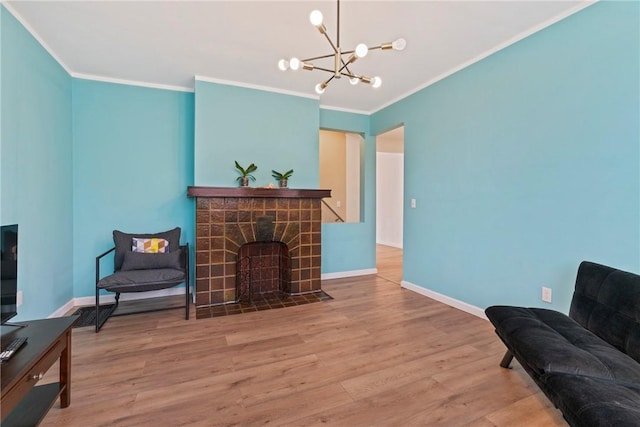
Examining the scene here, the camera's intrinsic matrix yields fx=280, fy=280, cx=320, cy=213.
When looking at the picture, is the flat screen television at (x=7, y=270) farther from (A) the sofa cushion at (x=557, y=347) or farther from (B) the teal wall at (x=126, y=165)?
(A) the sofa cushion at (x=557, y=347)

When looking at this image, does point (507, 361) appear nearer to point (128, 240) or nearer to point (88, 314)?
point (128, 240)

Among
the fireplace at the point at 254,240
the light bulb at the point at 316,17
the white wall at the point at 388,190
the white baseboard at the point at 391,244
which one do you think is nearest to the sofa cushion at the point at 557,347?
the light bulb at the point at 316,17

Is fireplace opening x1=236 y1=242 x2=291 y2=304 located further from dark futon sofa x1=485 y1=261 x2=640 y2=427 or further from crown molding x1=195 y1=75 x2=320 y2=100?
dark futon sofa x1=485 y1=261 x2=640 y2=427

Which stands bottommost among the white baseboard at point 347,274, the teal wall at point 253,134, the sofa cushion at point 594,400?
the white baseboard at point 347,274

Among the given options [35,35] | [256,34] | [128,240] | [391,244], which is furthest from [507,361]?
[391,244]

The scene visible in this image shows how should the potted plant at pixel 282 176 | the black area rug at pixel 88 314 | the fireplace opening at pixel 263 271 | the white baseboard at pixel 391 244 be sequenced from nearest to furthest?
1. the black area rug at pixel 88 314
2. the fireplace opening at pixel 263 271
3. the potted plant at pixel 282 176
4. the white baseboard at pixel 391 244

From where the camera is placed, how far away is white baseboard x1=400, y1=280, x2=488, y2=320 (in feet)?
9.85

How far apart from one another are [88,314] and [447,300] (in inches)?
159

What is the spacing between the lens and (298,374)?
77.7 inches

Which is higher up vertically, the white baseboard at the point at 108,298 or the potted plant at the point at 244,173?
the potted plant at the point at 244,173

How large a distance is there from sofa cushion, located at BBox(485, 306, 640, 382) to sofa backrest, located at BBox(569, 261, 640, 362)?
0.07 m

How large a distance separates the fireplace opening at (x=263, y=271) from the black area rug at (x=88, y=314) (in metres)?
1.41

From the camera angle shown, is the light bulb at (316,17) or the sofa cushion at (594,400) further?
the light bulb at (316,17)

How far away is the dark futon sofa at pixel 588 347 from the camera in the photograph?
1.15 metres
